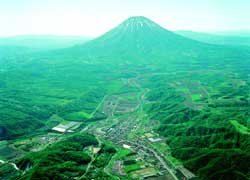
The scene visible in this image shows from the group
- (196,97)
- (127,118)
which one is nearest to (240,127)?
(127,118)

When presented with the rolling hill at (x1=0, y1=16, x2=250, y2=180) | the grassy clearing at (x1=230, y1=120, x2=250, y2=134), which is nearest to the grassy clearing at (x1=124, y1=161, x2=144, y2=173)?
the rolling hill at (x1=0, y1=16, x2=250, y2=180)

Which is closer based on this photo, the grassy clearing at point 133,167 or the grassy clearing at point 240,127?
the grassy clearing at point 133,167

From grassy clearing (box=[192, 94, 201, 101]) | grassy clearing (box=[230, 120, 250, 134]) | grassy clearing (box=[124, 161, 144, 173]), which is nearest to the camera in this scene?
grassy clearing (box=[124, 161, 144, 173])

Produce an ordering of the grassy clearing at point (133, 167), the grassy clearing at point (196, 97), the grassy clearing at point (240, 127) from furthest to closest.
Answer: the grassy clearing at point (196, 97) → the grassy clearing at point (240, 127) → the grassy clearing at point (133, 167)

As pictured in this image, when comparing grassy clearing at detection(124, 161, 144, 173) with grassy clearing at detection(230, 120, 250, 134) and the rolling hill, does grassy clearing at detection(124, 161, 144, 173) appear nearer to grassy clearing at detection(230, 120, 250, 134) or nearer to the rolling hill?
the rolling hill

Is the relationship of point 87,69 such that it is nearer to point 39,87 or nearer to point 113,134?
point 39,87

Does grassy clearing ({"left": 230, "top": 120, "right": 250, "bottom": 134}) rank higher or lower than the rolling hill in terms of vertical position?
higher

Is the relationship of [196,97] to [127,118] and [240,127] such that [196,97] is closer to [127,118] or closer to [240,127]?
[127,118]

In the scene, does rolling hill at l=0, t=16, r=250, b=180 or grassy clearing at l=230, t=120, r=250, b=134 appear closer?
rolling hill at l=0, t=16, r=250, b=180

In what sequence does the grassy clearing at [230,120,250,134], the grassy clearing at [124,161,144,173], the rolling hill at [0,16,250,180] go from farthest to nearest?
the grassy clearing at [230,120,250,134] → the grassy clearing at [124,161,144,173] → the rolling hill at [0,16,250,180]

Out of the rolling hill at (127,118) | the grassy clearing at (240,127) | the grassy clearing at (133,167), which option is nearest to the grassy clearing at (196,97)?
the rolling hill at (127,118)

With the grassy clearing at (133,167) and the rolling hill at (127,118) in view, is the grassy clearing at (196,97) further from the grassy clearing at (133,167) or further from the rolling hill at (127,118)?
the grassy clearing at (133,167)

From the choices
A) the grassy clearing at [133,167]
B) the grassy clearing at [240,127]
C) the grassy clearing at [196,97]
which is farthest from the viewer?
Result: the grassy clearing at [196,97]
